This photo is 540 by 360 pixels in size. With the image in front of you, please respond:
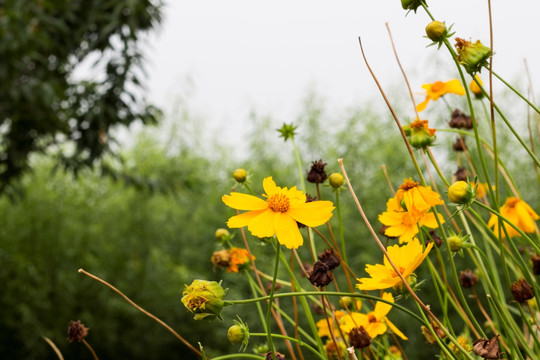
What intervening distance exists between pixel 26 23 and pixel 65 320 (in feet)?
6.00

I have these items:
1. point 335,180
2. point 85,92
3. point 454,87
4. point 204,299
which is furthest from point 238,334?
point 85,92

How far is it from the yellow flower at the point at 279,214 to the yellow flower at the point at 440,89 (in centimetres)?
17

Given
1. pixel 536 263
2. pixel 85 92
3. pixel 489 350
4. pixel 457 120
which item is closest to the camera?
pixel 489 350

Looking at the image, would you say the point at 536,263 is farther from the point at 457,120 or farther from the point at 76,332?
the point at 76,332

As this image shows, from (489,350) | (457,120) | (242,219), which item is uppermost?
(457,120)

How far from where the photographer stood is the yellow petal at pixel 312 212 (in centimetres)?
28

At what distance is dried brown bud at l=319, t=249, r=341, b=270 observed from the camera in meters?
0.33

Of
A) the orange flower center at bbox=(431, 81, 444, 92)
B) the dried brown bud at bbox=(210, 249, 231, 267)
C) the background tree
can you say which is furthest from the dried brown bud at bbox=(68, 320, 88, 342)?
the background tree

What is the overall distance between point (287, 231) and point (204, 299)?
0.06 meters

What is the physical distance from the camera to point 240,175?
0.43m

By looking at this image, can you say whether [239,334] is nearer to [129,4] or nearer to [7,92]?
[7,92]

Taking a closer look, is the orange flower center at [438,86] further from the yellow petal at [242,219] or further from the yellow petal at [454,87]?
the yellow petal at [242,219]

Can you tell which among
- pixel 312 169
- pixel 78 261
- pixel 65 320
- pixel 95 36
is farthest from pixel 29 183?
pixel 312 169

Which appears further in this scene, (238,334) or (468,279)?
(468,279)
